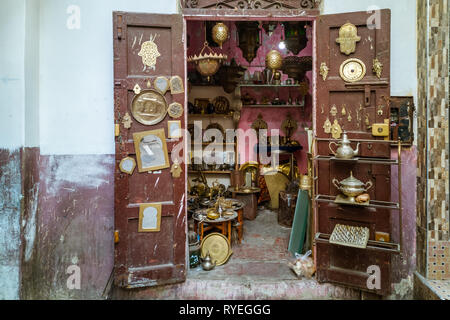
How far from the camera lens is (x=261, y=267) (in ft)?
10.8

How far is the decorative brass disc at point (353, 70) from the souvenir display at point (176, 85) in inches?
66.9

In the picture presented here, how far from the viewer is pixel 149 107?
9.29 feet

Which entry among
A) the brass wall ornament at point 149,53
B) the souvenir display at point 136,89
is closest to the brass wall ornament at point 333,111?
the brass wall ornament at point 149,53

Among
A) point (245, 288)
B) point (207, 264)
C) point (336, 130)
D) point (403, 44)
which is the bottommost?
point (245, 288)

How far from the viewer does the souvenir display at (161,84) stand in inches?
111

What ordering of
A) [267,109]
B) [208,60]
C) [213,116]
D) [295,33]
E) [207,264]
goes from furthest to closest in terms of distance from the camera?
[267,109] → [213,116] → [295,33] → [208,60] → [207,264]

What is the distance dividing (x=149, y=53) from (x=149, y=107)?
567 mm

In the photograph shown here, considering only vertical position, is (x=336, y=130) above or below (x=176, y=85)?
below

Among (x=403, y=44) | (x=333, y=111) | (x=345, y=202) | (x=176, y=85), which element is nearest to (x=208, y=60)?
(x=176, y=85)

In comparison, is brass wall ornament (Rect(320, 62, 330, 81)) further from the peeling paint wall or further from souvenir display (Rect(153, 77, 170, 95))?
the peeling paint wall

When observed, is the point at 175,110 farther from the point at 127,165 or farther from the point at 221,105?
the point at 221,105

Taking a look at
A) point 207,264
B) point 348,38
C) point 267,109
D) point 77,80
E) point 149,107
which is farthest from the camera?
point 267,109

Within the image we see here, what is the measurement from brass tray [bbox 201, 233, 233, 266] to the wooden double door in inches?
22.8

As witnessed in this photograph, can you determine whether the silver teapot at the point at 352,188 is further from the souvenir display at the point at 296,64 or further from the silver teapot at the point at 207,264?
the souvenir display at the point at 296,64
